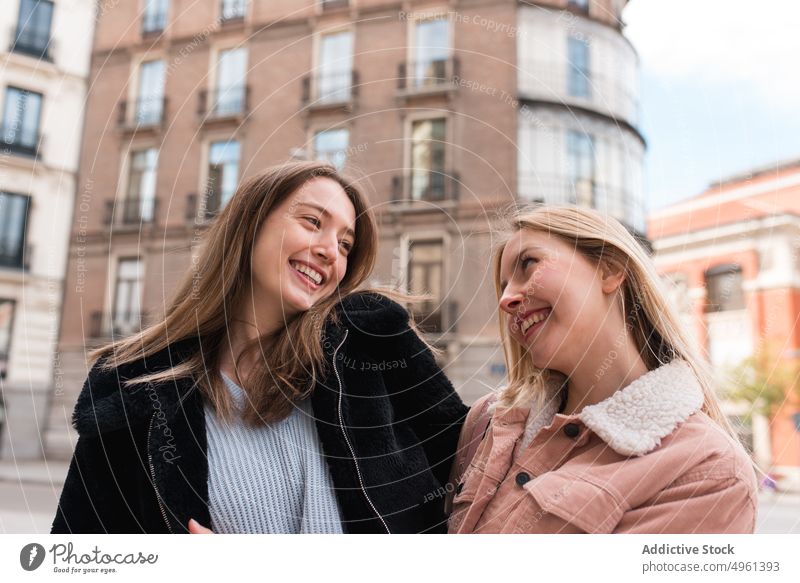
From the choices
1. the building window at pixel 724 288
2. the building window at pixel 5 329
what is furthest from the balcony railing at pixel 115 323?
the building window at pixel 724 288

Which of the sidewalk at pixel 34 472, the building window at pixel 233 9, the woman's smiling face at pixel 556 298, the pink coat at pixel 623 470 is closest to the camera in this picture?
the pink coat at pixel 623 470

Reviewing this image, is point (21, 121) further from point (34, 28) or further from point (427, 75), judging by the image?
point (427, 75)

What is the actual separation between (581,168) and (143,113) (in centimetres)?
65

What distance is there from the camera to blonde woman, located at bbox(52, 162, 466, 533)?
2.21 feet

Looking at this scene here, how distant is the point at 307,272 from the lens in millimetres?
715

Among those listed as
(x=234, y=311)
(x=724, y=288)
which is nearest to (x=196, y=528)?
(x=234, y=311)

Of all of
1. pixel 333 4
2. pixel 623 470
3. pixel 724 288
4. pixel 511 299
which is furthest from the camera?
pixel 333 4

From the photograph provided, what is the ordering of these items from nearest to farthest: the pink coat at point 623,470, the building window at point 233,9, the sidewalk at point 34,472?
the pink coat at point 623,470 → the sidewalk at point 34,472 → the building window at point 233,9

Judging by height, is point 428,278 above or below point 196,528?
above

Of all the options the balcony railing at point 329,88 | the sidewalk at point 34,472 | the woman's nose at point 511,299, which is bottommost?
the sidewalk at point 34,472

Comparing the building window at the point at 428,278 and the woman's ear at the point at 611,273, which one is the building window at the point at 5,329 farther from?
the woman's ear at the point at 611,273

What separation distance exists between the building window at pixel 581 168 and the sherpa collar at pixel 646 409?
0.30 metres

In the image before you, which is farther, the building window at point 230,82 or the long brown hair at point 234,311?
the building window at point 230,82

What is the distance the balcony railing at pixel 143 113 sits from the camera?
950 millimetres
